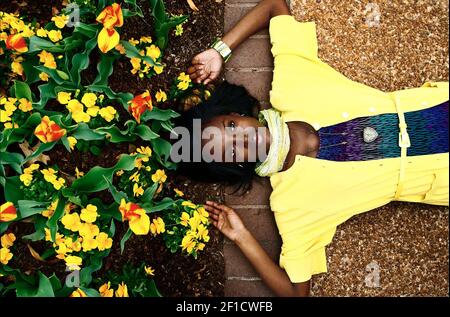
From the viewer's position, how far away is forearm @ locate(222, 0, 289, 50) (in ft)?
7.22

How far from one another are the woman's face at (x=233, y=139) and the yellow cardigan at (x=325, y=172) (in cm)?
24

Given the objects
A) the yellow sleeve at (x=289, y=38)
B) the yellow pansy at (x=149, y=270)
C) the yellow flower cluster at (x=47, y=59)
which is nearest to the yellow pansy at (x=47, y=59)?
the yellow flower cluster at (x=47, y=59)

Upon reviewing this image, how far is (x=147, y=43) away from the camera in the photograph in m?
2.05

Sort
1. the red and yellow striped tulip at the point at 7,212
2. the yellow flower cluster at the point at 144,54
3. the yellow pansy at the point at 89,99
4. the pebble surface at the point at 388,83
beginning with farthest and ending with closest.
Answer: the pebble surface at the point at 388,83 → the yellow flower cluster at the point at 144,54 → the yellow pansy at the point at 89,99 → the red and yellow striped tulip at the point at 7,212

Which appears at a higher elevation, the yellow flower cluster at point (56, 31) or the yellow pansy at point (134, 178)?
the yellow flower cluster at point (56, 31)

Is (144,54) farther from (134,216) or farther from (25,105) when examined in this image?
(134,216)

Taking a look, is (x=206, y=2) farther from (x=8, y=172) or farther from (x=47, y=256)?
(x=47, y=256)

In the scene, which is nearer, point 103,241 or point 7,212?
point 7,212

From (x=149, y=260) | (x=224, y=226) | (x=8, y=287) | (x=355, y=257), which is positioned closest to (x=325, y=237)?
(x=355, y=257)

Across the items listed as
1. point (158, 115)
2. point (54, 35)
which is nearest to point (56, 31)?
point (54, 35)

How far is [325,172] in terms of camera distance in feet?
6.75

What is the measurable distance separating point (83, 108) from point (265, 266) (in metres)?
1.01

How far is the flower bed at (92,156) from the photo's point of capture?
1646 mm

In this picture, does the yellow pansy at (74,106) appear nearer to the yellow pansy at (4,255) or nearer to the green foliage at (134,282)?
the yellow pansy at (4,255)
